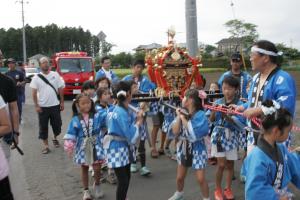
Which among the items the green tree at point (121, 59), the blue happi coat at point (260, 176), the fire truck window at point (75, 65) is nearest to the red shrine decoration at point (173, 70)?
the blue happi coat at point (260, 176)

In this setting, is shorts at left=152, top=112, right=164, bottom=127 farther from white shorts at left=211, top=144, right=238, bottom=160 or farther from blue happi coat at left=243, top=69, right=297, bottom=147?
blue happi coat at left=243, top=69, right=297, bottom=147

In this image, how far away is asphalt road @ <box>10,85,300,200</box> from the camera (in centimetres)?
563

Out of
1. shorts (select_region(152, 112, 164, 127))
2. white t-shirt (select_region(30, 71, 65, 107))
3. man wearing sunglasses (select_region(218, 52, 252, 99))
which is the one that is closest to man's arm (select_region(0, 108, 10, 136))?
man wearing sunglasses (select_region(218, 52, 252, 99))

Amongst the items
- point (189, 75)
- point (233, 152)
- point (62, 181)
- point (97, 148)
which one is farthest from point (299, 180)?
point (62, 181)

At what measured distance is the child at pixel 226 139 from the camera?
5.19 metres

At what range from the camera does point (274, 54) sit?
4121 millimetres

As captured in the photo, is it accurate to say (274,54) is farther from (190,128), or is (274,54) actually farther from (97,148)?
(97,148)

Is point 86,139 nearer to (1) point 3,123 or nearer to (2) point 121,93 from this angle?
(2) point 121,93

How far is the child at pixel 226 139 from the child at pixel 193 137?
34 centimetres

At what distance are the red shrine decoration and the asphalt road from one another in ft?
4.49

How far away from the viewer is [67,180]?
6.35 metres

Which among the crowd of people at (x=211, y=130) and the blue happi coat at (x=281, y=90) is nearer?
the crowd of people at (x=211, y=130)

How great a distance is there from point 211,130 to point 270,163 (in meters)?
3.00

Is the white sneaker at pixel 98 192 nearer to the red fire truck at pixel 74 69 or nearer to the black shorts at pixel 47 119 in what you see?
the black shorts at pixel 47 119
